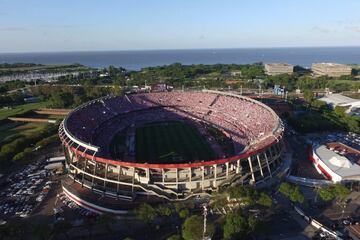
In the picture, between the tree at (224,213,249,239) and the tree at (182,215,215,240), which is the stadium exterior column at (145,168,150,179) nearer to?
the tree at (182,215,215,240)

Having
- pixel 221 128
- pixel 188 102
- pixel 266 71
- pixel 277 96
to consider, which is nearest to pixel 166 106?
pixel 188 102

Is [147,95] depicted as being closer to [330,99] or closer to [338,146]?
[338,146]

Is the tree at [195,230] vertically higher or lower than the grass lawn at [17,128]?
higher

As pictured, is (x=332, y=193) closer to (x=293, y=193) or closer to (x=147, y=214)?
(x=293, y=193)

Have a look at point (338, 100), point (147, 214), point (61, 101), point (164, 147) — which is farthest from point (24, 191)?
point (338, 100)

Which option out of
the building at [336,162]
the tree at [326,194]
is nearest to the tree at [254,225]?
the tree at [326,194]

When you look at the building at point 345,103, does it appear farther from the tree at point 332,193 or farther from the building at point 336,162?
the tree at point 332,193
